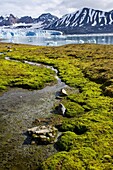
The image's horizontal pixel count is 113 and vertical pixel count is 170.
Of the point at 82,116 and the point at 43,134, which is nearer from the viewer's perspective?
the point at 43,134

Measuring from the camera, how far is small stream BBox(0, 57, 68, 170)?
64.5 ft

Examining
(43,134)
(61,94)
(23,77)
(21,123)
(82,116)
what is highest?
(23,77)

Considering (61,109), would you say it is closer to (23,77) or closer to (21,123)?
(21,123)

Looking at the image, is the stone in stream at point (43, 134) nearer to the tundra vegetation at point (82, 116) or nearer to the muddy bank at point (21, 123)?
the muddy bank at point (21, 123)

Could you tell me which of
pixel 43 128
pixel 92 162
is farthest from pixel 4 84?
pixel 92 162

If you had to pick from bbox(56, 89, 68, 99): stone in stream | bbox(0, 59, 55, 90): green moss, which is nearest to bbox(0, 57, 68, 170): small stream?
bbox(56, 89, 68, 99): stone in stream

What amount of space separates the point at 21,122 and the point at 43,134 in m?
4.22

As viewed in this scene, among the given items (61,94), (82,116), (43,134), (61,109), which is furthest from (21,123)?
(61,94)

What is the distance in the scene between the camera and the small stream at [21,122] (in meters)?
19.7

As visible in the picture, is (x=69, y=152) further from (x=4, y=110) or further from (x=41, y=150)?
(x=4, y=110)

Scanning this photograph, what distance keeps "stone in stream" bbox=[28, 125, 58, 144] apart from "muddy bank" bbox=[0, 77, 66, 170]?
58 centimetres

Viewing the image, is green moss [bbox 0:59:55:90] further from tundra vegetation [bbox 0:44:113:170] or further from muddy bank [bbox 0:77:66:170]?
muddy bank [bbox 0:77:66:170]

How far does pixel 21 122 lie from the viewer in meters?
26.4

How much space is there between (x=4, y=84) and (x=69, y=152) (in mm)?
24032
